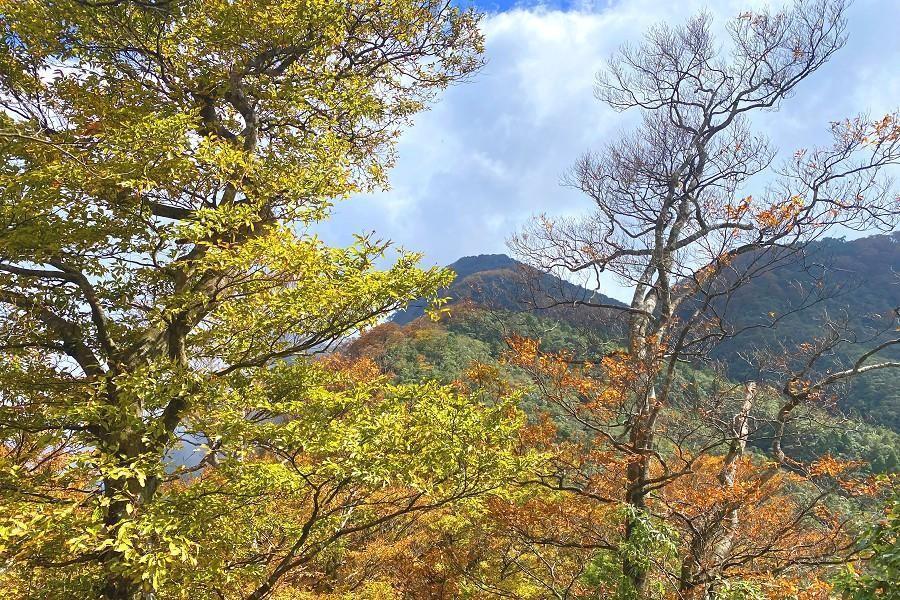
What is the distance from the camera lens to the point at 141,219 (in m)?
4.08

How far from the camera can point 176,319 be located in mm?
4430

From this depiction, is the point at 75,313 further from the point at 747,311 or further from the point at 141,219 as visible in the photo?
the point at 747,311

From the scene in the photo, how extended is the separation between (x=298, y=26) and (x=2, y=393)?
183 inches

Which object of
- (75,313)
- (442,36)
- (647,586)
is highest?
(442,36)

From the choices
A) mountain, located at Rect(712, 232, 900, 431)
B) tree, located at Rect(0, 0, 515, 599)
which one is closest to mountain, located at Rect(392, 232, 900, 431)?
mountain, located at Rect(712, 232, 900, 431)

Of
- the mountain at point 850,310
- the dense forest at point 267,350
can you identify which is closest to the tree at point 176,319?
the dense forest at point 267,350

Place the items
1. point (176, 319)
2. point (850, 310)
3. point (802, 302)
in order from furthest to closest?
point (850, 310), point (802, 302), point (176, 319)

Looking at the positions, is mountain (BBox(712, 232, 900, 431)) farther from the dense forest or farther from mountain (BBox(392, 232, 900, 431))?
the dense forest

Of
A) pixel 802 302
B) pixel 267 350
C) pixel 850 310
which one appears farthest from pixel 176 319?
pixel 850 310

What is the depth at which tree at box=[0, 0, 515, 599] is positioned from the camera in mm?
3564

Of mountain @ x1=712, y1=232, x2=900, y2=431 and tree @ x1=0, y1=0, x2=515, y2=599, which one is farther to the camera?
mountain @ x1=712, y1=232, x2=900, y2=431

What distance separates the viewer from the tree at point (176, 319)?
3.56 m

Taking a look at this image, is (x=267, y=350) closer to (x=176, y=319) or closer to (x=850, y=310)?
(x=176, y=319)

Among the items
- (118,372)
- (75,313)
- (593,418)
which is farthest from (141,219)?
(593,418)
